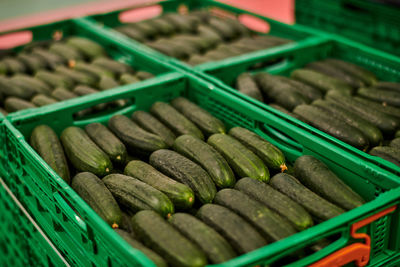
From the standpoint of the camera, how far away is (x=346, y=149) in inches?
79.4

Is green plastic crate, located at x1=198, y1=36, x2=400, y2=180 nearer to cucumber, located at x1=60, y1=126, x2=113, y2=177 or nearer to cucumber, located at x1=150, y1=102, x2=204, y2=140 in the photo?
cucumber, located at x1=150, y1=102, x2=204, y2=140

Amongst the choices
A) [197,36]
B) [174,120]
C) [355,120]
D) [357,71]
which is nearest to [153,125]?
[174,120]

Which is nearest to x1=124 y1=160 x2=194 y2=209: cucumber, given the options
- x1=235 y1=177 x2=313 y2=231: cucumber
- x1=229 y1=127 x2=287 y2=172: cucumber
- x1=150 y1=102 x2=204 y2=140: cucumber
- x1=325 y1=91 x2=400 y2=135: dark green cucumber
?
x1=235 y1=177 x2=313 y2=231: cucumber

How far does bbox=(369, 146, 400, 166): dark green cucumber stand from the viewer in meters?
2.10

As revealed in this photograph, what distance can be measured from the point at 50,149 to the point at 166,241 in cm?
95

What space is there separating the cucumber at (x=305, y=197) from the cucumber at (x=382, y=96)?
104cm

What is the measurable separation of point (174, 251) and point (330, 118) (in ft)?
4.08

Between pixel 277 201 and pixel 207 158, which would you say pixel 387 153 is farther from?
pixel 207 158

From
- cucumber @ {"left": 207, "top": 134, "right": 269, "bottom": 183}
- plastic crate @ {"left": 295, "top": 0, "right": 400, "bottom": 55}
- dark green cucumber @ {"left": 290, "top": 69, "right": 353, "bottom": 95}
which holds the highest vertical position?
plastic crate @ {"left": 295, "top": 0, "right": 400, "bottom": 55}

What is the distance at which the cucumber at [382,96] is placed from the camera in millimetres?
2682

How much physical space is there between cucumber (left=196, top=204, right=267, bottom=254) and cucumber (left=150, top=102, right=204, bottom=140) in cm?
65

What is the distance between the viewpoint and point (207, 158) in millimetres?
2133

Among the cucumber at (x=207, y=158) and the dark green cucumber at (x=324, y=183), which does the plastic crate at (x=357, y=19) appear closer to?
the dark green cucumber at (x=324, y=183)

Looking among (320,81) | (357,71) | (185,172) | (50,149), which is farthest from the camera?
(357,71)
